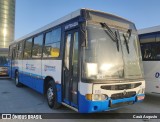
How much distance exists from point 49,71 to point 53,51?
765 mm

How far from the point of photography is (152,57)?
911 centimetres

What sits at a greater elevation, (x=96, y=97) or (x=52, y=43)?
(x=52, y=43)

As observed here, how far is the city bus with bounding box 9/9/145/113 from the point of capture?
18.6 ft

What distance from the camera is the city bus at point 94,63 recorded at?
18.6 feet

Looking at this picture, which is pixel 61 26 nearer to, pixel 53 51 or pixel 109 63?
pixel 53 51

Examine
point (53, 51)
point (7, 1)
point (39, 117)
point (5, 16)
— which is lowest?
point (39, 117)

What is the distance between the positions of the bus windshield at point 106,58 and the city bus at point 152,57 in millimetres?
2570

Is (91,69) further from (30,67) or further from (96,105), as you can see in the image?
(30,67)

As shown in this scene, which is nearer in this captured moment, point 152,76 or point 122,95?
point 122,95

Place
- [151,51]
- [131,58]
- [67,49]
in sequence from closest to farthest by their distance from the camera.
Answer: [131,58], [67,49], [151,51]

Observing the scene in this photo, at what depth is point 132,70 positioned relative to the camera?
6492 millimetres

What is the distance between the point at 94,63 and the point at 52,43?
262cm

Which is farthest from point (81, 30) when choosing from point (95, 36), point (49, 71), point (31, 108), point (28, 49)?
point (28, 49)

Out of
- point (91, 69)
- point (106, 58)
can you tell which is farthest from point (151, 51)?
point (91, 69)
